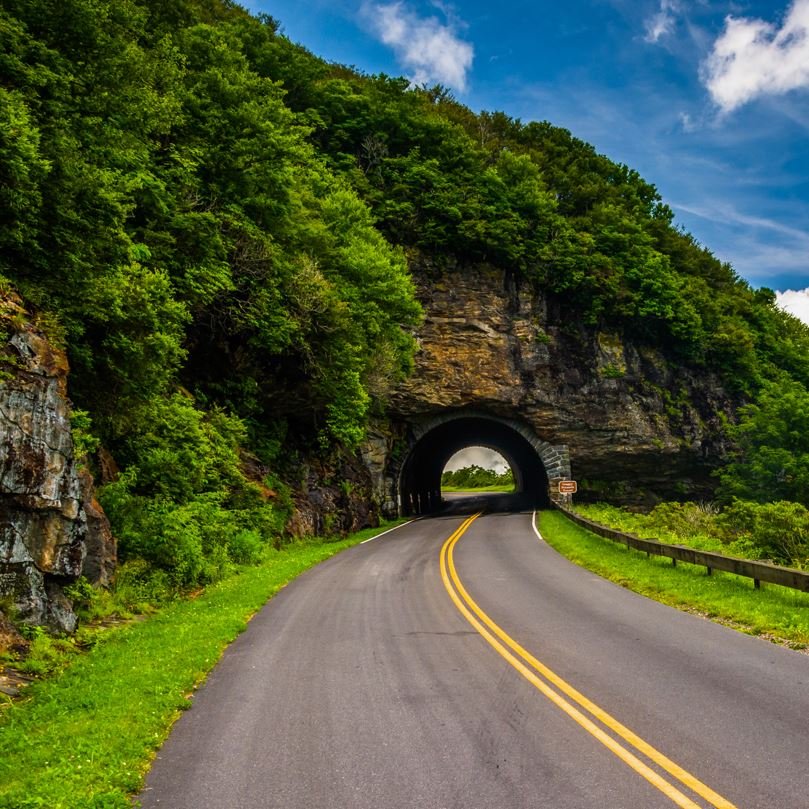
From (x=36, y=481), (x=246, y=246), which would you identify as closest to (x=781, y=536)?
(x=36, y=481)

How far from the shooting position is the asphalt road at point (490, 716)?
15.2ft

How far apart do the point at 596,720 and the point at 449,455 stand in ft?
187

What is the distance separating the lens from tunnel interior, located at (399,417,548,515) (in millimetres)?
44969

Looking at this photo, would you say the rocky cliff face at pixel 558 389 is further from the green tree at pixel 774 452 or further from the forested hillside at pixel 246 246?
the green tree at pixel 774 452

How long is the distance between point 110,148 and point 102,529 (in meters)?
9.27

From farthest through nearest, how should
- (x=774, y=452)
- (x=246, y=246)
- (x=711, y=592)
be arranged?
(x=774, y=452), (x=246, y=246), (x=711, y=592)

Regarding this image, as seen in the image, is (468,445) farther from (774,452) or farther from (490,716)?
(490,716)

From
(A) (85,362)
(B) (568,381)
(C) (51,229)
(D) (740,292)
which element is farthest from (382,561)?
(D) (740,292)

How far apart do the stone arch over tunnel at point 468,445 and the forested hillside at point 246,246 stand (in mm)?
7815

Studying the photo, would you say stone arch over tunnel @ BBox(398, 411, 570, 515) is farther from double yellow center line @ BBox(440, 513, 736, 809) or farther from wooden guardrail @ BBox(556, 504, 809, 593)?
double yellow center line @ BBox(440, 513, 736, 809)

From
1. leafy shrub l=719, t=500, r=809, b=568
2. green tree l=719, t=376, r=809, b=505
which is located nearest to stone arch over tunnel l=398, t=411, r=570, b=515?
green tree l=719, t=376, r=809, b=505

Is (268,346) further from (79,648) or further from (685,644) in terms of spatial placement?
(685,644)

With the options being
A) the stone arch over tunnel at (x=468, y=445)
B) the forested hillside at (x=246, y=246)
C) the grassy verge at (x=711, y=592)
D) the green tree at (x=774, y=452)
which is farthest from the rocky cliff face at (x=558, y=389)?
the grassy verge at (x=711, y=592)

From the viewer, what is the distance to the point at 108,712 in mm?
6551
